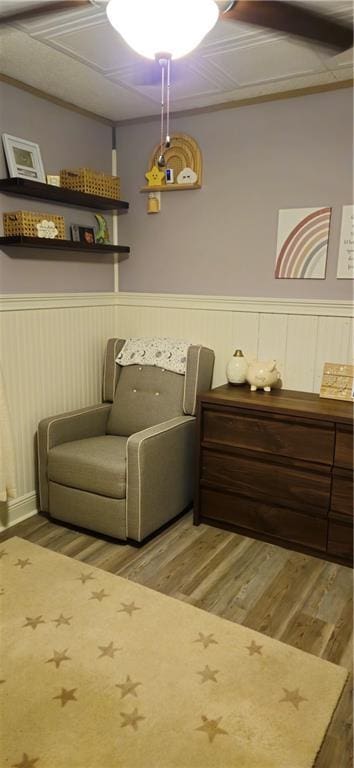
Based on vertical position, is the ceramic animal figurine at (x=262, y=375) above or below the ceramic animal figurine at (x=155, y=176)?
below

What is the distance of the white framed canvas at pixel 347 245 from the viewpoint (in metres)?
2.74

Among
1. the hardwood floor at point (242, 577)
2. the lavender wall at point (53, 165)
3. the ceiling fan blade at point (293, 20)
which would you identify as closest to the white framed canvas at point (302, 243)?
the ceiling fan blade at point (293, 20)

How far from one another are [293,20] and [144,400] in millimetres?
2025

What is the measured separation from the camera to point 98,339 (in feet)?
11.5

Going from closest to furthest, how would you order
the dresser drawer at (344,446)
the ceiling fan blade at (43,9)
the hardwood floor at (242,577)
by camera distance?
1. the ceiling fan blade at (43,9)
2. the hardwood floor at (242,577)
3. the dresser drawer at (344,446)

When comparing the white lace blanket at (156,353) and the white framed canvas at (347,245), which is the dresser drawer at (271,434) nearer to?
the white lace blanket at (156,353)

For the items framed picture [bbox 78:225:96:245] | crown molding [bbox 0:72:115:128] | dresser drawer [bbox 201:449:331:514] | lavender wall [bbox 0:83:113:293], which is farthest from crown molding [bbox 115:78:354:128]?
dresser drawer [bbox 201:449:331:514]

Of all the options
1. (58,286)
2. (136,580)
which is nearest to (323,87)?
(58,286)

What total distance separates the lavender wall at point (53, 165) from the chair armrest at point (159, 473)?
1.08 m

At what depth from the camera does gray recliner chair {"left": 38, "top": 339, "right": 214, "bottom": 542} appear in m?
2.62

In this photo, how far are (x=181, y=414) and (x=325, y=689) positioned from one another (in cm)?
163

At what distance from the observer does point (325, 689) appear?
177 centimetres

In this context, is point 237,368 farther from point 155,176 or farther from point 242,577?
point 155,176

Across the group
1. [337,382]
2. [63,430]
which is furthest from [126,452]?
[337,382]
